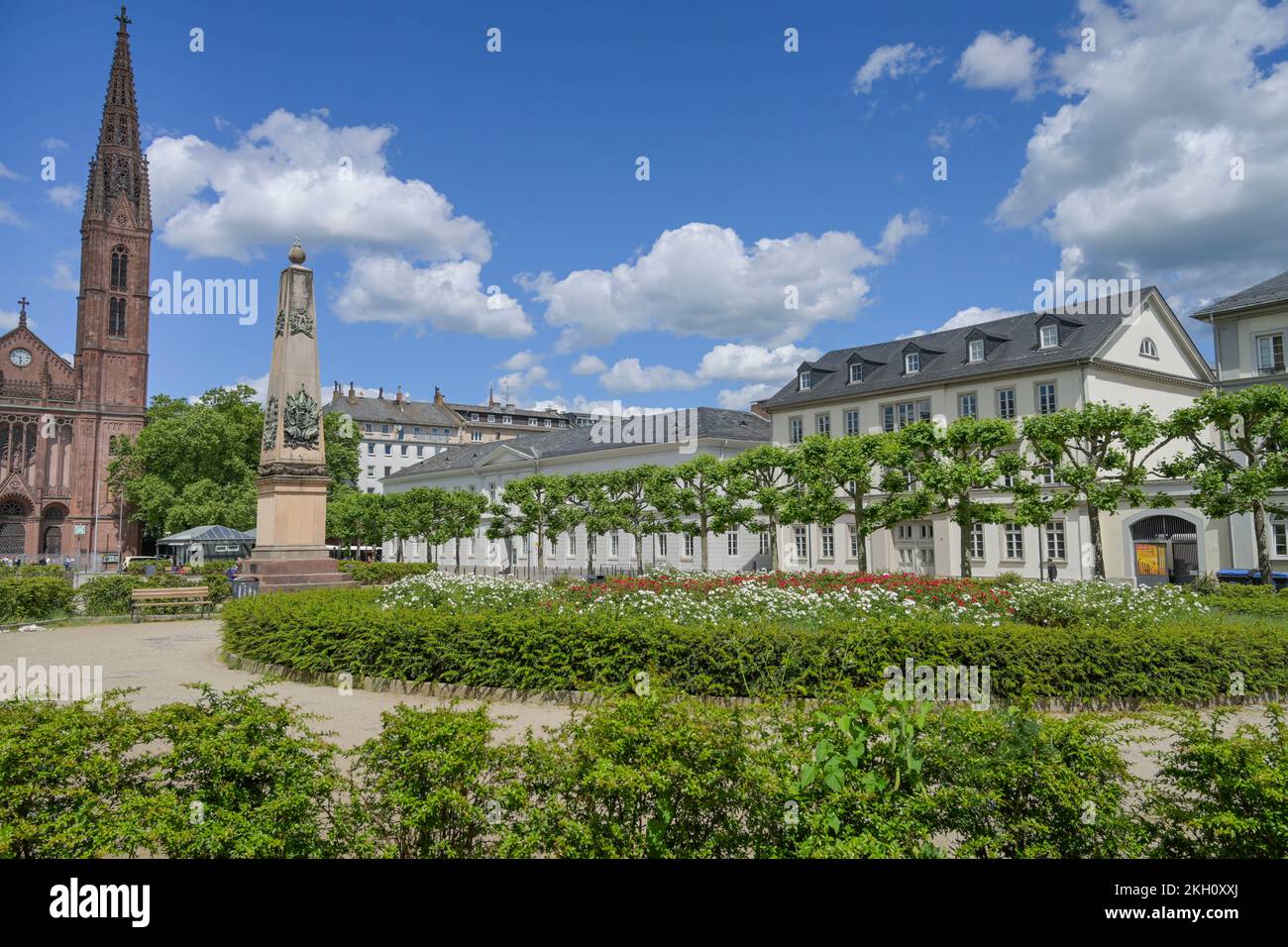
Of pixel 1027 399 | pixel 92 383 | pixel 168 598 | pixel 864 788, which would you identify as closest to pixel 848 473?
pixel 1027 399

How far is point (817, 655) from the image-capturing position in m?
9.38

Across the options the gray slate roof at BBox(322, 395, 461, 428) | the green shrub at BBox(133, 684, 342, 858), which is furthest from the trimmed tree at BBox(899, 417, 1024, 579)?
the gray slate roof at BBox(322, 395, 461, 428)

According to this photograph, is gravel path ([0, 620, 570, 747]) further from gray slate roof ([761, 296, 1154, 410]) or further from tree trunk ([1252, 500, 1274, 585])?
gray slate roof ([761, 296, 1154, 410])

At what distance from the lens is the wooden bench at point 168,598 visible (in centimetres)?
2034

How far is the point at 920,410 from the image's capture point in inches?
1650

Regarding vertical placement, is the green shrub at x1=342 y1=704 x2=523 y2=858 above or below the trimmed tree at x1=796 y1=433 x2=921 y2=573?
below

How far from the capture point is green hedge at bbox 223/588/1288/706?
30.7 ft

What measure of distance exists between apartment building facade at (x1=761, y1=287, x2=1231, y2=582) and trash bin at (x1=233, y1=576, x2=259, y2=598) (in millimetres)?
29145

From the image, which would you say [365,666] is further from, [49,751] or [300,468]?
[300,468]

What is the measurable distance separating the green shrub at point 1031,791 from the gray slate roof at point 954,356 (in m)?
36.4

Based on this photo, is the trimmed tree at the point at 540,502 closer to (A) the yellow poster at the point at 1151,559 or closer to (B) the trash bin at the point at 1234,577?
(A) the yellow poster at the point at 1151,559

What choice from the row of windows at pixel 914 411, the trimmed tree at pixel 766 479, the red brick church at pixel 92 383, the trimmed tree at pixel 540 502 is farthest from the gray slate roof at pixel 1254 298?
the red brick church at pixel 92 383

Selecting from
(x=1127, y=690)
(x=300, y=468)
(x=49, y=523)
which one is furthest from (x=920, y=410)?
(x=49, y=523)

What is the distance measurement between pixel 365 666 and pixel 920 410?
36.1m
